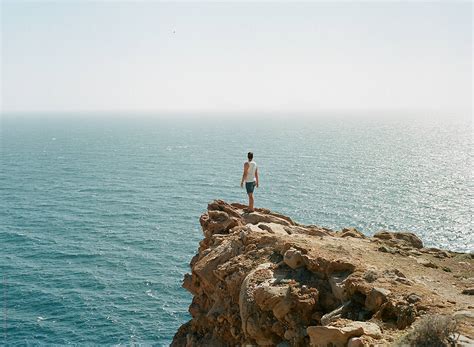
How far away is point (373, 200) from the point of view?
7294cm

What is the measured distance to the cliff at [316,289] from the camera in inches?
522

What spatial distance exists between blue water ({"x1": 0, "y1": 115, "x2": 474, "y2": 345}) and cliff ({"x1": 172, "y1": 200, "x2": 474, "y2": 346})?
19402 mm

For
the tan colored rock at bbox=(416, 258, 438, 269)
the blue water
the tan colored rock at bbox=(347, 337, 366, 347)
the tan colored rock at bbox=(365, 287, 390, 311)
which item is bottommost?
the blue water

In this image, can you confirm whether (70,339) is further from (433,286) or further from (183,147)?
(183,147)

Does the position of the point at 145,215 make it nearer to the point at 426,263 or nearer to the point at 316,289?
the point at 426,263

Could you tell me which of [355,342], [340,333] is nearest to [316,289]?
[340,333]

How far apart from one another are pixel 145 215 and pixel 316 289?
55236 millimetres

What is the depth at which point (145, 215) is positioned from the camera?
6825cm

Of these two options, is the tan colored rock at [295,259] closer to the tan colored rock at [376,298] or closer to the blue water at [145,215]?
the tan colored rock at [376,298]

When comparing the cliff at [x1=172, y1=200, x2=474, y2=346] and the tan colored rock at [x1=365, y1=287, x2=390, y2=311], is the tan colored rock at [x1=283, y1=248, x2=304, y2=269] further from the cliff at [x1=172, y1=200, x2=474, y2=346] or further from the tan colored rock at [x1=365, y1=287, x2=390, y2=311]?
the tan colored rock at [x1=365, y1=287, x2=390, y2=311]

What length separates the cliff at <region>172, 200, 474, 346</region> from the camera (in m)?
13.3

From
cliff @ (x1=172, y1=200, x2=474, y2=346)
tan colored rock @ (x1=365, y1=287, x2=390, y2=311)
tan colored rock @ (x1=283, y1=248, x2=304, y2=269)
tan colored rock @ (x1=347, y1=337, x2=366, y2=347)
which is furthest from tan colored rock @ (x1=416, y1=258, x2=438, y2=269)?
tan colored rock @ (x1=347, y1=337, x2=366, y2=347)

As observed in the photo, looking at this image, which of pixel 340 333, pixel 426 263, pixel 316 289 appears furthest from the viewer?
pixel 426 263

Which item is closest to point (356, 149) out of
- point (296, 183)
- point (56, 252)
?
point (296, 183)
